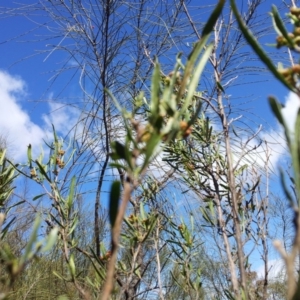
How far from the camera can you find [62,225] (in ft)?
3.76

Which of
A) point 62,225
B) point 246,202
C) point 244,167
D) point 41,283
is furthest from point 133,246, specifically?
point 41,283

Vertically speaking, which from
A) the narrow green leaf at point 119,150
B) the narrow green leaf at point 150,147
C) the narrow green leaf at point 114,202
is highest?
the narrow green leaf at point 119,150

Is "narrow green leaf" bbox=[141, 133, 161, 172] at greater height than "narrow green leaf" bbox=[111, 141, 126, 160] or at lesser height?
lesser

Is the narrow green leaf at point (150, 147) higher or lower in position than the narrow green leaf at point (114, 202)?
higher

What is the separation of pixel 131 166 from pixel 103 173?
2.01 m

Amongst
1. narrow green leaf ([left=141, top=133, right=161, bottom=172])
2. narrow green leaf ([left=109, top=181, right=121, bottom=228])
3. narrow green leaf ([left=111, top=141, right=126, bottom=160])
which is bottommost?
narrow green leaf ([left=109, top=181, right=121, bottom=228])

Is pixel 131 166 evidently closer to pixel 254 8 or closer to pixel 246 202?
pixel 246 202

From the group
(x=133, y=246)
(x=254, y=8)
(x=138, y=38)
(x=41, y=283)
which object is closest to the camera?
(x=133, y=246)

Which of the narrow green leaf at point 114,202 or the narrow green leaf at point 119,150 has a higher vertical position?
the narrow green leaf at point 119,150

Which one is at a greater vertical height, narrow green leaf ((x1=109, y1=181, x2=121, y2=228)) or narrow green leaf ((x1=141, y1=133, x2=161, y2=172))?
narrow green leaf ((x1=141, y1=133, x2=161, y2=172))

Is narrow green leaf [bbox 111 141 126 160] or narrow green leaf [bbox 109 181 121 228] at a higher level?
narrow green leaf [bbox 111 141 126 160]

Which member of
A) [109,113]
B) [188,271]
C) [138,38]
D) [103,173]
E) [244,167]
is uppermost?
[138,38]

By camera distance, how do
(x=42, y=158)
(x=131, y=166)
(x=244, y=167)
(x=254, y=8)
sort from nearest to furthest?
(x=131, y=166) → (x=42, y=158) → (x=244, y=167) → (x=254, y=8)

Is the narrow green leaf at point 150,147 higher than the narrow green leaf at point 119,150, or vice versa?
the narrow green leaf at point 119,150
